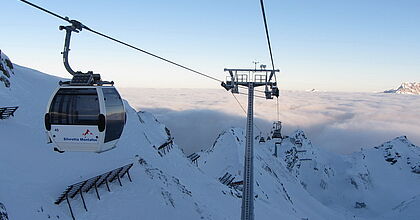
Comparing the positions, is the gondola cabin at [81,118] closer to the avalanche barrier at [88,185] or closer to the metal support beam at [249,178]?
the avalanche barrier at [88,185]

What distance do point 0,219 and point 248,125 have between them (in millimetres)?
11380

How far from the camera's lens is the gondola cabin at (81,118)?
9.86m

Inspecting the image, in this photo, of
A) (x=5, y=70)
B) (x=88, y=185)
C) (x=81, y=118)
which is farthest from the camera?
(x=5, y=70)

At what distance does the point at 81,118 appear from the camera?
397 inches

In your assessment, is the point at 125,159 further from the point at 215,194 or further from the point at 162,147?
the point at 162,147

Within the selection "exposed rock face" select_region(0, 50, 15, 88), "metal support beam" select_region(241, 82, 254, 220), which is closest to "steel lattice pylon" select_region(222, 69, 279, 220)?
"metal support beam" select_region(241, 82, 254, 220)

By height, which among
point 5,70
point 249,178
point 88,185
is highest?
point 5,70

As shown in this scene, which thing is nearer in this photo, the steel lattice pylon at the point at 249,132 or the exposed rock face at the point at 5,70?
the steel lattice pylon at the point at 249,132

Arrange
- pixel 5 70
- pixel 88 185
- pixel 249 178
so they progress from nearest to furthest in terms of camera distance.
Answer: pixel 249 178 → pixel 88 185 → pixel 5 70

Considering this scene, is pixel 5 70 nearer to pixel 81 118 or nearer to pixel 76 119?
pixel 76 119

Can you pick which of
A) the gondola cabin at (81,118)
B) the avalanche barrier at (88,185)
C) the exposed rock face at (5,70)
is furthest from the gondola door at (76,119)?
the exposed rock face at (5,70)

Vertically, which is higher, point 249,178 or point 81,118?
point 81,118

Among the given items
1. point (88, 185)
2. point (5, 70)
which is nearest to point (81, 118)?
point (88, 185)

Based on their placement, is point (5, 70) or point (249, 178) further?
A: point (5, 70)
